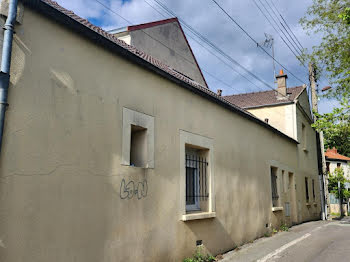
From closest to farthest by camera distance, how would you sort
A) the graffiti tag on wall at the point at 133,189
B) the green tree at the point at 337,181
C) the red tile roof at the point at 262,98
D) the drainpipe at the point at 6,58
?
the drainpipe at the point at 6,58
the graffiti tag on wall at the point at 133,189
the red tile roof at the point at 262,98
the green tree at the point at 337,181

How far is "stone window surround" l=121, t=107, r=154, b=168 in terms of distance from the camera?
17.2 feet

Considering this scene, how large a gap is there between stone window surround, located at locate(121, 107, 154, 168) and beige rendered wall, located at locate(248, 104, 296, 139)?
13159 millimetres

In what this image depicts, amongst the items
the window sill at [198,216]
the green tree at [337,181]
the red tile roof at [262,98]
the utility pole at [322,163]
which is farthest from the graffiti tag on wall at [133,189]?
the green tree at [337,181]

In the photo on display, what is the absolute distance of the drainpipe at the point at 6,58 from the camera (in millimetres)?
3469

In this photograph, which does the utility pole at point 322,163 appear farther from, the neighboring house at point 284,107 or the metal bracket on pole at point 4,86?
the metal bracket on pole at point 4,86

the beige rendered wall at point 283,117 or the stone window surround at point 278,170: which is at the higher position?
the beige rendered wall at point 283,117

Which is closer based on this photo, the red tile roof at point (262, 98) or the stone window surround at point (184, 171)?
the stone window surround at point (184, 171)

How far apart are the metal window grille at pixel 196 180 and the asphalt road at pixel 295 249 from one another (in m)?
1.47

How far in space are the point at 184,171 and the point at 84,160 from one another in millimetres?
2740

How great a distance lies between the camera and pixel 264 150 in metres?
11.6

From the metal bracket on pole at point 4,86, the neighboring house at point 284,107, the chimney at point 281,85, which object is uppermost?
the chimney at point 281,85

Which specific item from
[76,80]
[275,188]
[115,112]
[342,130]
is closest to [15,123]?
[76,80]

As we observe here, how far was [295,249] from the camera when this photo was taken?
860cm

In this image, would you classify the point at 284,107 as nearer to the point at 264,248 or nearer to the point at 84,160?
the point at 264,248
